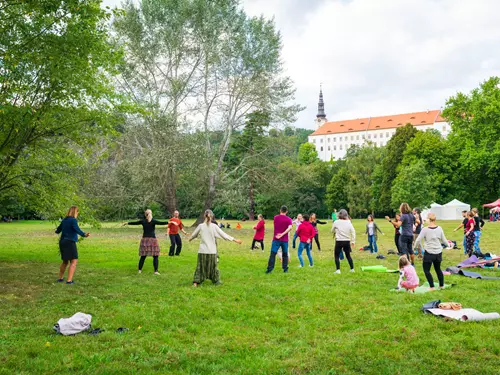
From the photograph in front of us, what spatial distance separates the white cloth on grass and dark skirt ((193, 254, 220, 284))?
12.8ft

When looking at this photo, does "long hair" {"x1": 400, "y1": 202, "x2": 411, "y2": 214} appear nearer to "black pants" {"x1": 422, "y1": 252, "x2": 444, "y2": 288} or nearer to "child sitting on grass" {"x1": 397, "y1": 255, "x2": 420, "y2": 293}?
"black pants" {"x1": 422, "y1": 252, "x2": 444, "y2": 288}

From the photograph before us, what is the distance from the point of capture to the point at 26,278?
473 inches

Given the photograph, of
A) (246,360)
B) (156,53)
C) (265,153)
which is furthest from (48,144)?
(265,153)

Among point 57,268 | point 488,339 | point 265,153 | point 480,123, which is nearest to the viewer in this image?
point 488,339

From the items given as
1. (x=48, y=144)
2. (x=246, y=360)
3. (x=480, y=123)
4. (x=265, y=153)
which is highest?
(x=480, y=123)

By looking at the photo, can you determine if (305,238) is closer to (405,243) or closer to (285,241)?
(285,241)

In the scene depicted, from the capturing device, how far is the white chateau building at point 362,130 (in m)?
139

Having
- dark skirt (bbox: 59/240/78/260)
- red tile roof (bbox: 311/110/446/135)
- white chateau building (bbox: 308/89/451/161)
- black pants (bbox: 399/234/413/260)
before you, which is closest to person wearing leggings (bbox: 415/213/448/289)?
black pants (bbox: 399/234/413/260)

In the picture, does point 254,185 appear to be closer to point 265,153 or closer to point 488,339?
point 265,153

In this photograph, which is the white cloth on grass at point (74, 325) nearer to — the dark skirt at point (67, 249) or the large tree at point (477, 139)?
the dark skirt at point (67, 249)

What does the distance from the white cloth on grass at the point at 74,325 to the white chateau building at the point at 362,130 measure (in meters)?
136

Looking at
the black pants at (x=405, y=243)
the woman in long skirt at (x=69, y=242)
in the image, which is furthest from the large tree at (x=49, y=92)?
the black pants at (x=405, y=243)

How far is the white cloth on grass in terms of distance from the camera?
6.72m

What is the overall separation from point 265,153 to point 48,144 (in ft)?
84.1
